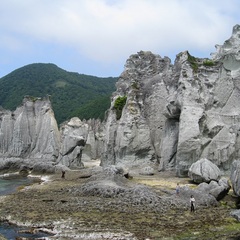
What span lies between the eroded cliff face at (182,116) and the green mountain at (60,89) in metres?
58.4

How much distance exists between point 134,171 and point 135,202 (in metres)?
16.5

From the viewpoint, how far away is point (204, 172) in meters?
26.9

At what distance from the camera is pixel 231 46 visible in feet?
129

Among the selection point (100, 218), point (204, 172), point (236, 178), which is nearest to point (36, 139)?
point (204, 172)

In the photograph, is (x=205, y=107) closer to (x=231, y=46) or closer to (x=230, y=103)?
(x=230, y=103)

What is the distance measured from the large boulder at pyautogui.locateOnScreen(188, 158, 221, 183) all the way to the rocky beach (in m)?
2.38

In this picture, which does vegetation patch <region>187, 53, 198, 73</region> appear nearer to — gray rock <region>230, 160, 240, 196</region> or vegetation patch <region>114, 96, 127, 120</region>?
vegetation patch <region>114, 96, 127, 120</region>

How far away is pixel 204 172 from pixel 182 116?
23.2 feet

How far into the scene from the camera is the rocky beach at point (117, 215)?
1559cm

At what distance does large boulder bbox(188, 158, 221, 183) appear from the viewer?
1049 inches

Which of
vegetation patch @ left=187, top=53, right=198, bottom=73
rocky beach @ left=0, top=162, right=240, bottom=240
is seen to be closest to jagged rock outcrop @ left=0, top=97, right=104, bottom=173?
vegetation patch @ left=187, top=53, right=198, bottom=73

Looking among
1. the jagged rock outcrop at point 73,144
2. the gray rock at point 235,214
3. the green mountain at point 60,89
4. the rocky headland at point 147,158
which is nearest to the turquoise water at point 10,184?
the rocky headland at point 147,158

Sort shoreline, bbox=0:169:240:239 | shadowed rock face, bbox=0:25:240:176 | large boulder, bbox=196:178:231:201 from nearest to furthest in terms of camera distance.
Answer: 1. shoreline, bbox=0:169:240:239
2. large boulder, bbox=196:178:231:201
3. shadowed rock face, bbox=0:25:240:176

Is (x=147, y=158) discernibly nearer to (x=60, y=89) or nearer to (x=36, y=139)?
(x=36, y=139)
